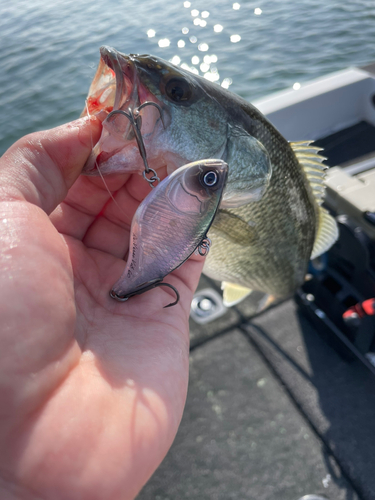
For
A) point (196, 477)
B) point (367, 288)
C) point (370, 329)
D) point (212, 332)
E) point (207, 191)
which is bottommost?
point (196, 477)

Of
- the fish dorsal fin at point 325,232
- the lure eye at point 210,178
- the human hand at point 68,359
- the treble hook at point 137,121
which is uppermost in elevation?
the treble hook at point 137,121

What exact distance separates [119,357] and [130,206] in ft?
2.65

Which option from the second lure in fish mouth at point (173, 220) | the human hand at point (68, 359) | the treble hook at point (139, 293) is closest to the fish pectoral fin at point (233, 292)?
the human hand at point (68, 359)

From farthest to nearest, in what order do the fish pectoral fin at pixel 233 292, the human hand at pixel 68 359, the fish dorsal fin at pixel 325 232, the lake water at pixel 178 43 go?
the lake water at pixel 178 43
the fish pectoral fin at pixel 233 292
the fish dorsal fin at pixel 325 232
the human hand at pixel 68 359

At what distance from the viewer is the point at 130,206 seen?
185 cm

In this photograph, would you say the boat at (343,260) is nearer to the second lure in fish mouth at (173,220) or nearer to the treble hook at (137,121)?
the second lure in fish mouth at (173,220)

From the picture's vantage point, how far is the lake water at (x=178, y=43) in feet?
27.6

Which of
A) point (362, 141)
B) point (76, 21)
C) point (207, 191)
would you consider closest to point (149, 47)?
point (76, 21)

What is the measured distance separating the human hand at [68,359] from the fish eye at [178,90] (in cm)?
33

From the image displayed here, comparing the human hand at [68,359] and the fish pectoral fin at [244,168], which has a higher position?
the fish pectoral fin at [244,168]

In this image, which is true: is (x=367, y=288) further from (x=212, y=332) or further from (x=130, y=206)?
(x=130, y=206)

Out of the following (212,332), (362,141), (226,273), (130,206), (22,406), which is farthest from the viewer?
(362,141)

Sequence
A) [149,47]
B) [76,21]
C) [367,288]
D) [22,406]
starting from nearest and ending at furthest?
[22,406]
[367,288]
[149,47]
[76,21]

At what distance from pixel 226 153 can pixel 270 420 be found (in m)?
1.88
